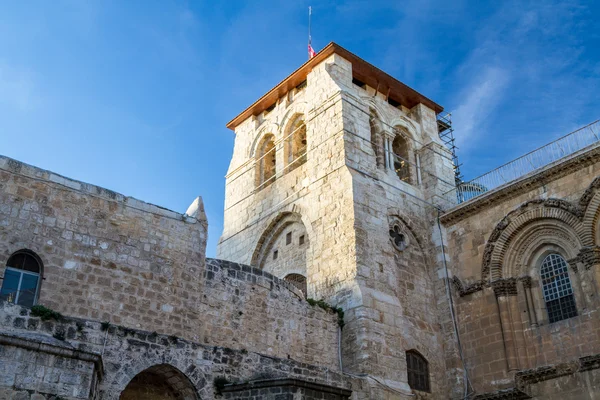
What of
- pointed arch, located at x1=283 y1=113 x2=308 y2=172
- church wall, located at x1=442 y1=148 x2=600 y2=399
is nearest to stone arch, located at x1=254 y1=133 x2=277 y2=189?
pointed arch, located at x1=283 y1=113 x2=308 y2=172

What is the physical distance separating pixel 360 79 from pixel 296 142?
2700 mm

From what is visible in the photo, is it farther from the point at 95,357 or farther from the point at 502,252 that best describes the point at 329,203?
the point at 95,357

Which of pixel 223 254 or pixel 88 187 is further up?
pixel 223 254

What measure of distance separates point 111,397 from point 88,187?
3.72m

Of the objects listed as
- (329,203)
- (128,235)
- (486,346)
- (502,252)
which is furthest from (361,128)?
(128,235)

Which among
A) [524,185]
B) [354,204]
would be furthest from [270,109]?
[524,185]

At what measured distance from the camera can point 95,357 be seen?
9.02 metres

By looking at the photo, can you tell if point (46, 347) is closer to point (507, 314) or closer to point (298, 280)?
point (298, 280)

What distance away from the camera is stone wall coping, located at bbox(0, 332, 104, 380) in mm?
8344

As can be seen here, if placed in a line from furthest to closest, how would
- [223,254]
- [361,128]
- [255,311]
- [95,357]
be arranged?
[223,254], [361,128], [255,311], [95,357]

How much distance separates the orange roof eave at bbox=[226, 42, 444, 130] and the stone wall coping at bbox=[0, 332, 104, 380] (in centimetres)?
1212

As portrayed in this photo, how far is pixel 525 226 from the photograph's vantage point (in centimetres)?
1528

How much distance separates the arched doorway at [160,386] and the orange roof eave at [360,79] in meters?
10.8

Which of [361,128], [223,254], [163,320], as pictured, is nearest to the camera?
[163,320]
